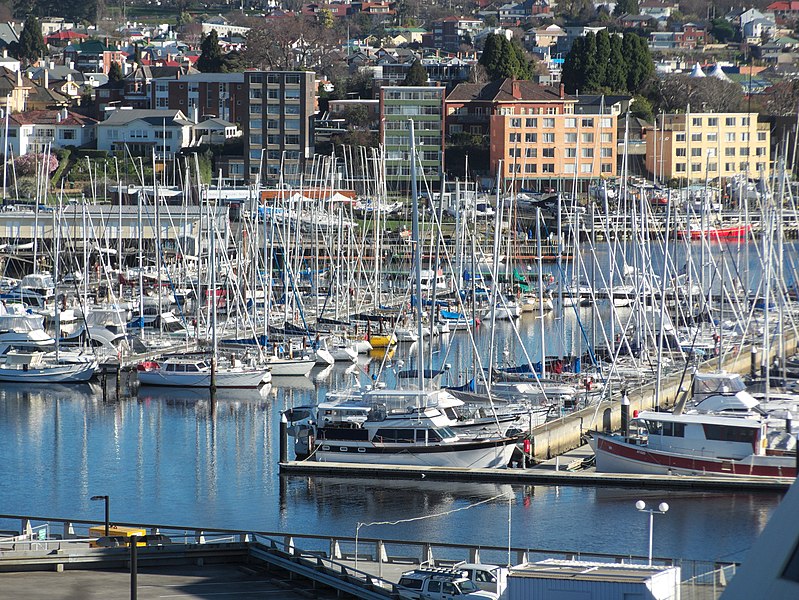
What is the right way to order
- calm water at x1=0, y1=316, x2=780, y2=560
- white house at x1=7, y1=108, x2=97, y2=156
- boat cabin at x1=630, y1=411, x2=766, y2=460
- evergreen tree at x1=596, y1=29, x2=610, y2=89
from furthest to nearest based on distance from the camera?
evergreen tree at x1=596, y1=29, x2=610, y2=89, white house at x1=7, y1=108, x2=97, y2=156, boat cabin at x1=630, y1=411, x2=766, y2=460, calm water at x1=0, y1=316, x2=780, y2=560

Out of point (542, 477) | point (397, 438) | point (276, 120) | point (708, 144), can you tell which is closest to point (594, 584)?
A: point (542, 477)

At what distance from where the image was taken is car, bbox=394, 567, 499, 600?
1473cm

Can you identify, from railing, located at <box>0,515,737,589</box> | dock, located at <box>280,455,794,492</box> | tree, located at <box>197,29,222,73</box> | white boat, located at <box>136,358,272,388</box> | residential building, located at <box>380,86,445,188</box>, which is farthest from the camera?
tree, located at <box>197,29,222,73</box>

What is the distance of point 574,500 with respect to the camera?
74.2 ft

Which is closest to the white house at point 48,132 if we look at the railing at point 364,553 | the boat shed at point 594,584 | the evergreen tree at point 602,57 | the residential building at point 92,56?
the evergreen tree at point 602,57

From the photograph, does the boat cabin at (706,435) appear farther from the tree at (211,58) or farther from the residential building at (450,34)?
the residential building at (450,34)

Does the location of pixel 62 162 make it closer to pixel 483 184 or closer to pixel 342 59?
pixel 483 184

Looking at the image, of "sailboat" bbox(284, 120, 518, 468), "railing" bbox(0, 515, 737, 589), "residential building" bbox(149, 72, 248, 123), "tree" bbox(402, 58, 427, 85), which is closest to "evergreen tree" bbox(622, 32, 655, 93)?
"tree" bbox(402, 58, 427, 85)

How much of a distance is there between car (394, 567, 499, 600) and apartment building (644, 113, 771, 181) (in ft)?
180

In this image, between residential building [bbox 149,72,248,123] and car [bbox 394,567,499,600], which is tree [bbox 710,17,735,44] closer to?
residential building [bbox 149,72,248,123]

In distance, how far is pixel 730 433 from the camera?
23.2 metres

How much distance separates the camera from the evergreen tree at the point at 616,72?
7475 cm

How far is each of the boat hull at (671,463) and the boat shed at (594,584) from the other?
1059cm

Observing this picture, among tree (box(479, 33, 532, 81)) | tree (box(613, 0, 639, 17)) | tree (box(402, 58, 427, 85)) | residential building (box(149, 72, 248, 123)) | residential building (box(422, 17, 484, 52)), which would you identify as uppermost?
tree (box(613, 0, 639, 17))
